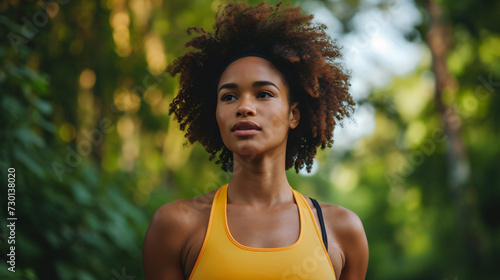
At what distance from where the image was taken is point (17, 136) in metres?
4.44

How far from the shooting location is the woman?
2916 millimetres

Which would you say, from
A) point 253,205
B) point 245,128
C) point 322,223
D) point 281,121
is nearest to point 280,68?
point 281,121

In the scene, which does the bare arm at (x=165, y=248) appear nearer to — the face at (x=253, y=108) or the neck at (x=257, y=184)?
the neck at (x=257, y=184)

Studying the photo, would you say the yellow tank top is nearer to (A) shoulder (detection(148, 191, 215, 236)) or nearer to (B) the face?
(A) shoulder (detection(148, 191, 215, 236))

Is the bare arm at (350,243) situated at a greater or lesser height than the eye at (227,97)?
lesser

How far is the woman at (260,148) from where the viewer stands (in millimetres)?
2916

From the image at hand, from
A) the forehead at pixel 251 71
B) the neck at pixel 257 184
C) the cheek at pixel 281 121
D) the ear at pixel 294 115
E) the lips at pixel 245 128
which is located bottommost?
the neck at pixel 257 184

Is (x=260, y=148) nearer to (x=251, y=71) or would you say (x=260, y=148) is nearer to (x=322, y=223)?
(x=251, y=71)

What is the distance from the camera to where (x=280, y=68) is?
3.34 metres

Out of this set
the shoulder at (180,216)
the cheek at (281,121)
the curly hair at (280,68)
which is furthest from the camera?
the curly hair at (280,68)

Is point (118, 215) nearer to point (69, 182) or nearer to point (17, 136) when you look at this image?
point (69, 182)

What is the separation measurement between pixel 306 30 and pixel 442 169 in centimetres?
842

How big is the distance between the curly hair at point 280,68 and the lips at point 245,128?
0.45m

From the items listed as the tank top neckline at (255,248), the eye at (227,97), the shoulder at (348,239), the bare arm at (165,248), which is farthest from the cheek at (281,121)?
the bare arm at (165,248)
